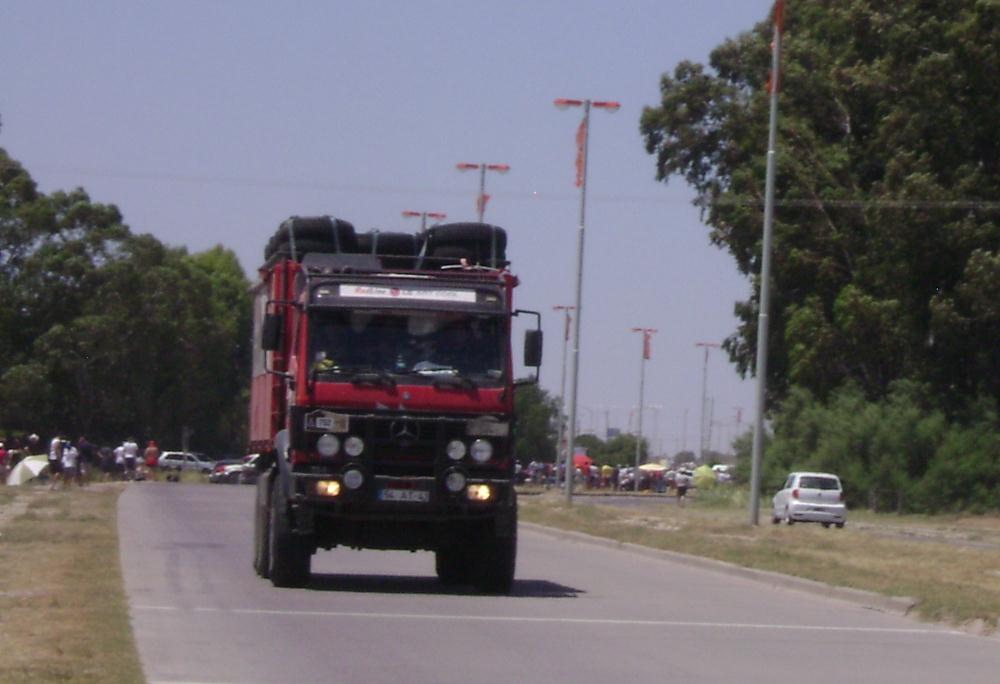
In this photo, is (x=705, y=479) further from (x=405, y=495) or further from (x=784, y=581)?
(x=405, y=495)

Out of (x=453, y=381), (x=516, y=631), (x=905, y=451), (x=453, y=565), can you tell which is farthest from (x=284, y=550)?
(x=905, y=451)

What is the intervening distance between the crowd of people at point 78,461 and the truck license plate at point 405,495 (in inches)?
1399

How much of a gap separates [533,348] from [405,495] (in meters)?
2.20

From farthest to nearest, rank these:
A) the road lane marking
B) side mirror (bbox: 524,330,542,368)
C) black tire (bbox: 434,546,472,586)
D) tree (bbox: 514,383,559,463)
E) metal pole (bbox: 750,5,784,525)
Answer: tree (bbox: 514,383,559,463)
metal pole (bbox: 750,5,784,525)
black tire (bbox: 434,546,472,586)
side mirror (bbox: 524,330,542,368)
the road lane marking

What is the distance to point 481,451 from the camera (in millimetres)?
18531

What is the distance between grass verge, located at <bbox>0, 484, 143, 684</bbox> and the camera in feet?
37.8

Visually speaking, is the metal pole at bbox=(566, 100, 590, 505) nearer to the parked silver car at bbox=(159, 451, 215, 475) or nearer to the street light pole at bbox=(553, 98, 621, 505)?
the street light pole at bbox=(553, 98, 621, 505)

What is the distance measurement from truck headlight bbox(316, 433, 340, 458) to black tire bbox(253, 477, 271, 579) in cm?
177

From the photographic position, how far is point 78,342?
75.2 m

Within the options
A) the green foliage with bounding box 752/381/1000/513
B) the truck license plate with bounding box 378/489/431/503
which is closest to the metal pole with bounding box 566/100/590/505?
the green foliage with bounding box 752/381/1000/513

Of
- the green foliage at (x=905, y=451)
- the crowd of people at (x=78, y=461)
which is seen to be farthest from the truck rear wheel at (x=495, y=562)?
the green foliage at (x=905, y=451)

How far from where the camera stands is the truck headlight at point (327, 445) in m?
18.2

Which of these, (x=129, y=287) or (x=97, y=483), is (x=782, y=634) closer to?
(x=97, y=483)

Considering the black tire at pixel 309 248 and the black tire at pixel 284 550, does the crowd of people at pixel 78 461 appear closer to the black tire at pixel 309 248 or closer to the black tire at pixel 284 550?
the black tire at pixel 309 248
